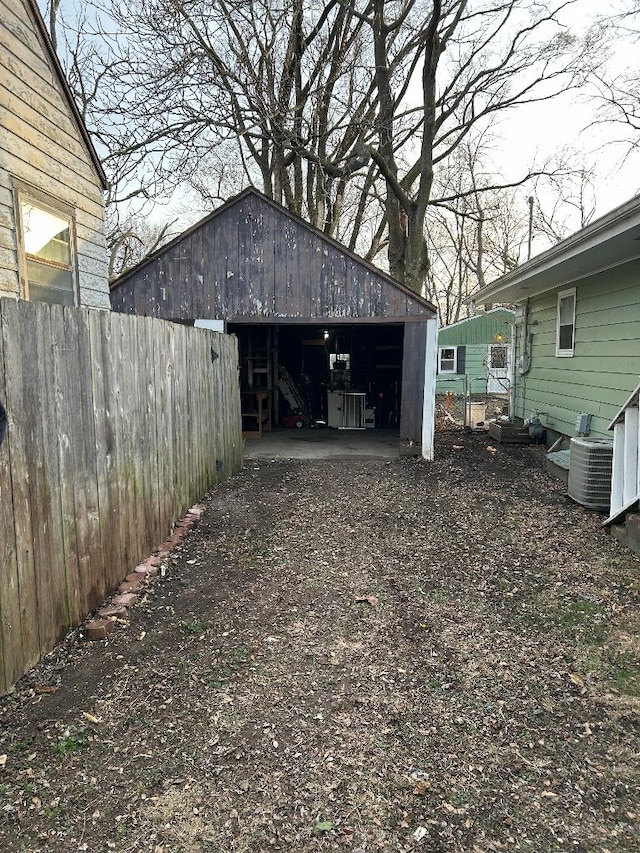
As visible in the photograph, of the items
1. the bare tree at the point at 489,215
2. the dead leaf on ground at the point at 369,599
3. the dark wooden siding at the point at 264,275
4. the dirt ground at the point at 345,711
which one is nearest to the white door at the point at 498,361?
the bare tree at the point at 489,215

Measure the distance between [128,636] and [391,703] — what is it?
1.57 meters

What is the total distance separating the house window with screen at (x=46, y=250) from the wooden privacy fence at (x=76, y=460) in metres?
1.29

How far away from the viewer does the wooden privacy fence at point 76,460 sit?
2459 millimetres

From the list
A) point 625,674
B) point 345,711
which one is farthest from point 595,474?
point 345,711

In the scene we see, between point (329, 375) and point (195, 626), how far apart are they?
422 inches

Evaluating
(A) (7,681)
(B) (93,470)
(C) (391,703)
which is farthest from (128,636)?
(C) (391,703)

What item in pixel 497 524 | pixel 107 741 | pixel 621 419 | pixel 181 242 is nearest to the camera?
pixel 107 741

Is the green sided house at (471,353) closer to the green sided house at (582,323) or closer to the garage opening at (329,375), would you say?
the garage opening at (329,375)

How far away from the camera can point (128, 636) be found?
3070mm

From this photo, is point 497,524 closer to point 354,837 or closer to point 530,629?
point 530,629

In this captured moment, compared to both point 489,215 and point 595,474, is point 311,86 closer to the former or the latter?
point 595,474

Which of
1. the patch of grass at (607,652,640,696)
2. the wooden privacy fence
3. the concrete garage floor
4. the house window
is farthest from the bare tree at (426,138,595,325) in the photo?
the patch of grass at (607,652,640,696)

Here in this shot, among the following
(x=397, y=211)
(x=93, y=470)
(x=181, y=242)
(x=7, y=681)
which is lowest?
(x=7, y=681)

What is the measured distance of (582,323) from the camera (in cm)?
805
